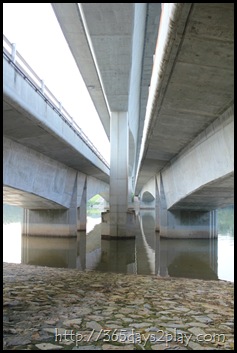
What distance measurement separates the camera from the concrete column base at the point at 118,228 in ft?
67.2

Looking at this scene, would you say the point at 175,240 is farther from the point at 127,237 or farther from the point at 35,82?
the point at 35,82

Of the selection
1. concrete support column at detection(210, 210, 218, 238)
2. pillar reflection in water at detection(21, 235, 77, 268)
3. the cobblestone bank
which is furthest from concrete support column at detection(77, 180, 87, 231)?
the cobblestone bank

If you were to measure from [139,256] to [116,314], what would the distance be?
9351mm

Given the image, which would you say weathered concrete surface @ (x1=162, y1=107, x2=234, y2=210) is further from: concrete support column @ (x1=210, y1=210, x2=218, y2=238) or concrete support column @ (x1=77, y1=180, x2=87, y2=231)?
concrete support column @ (x1=77, y1=180, x2=87, y2=231)

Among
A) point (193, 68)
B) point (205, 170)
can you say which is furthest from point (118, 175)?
point (193, 68)

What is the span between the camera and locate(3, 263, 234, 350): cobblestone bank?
153 inches

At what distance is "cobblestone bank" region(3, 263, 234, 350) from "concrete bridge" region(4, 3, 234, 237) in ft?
14.7

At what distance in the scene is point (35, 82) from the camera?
11250 mm

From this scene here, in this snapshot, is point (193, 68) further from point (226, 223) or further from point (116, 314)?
point (226, 223)

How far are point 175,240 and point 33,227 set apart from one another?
9.82 m

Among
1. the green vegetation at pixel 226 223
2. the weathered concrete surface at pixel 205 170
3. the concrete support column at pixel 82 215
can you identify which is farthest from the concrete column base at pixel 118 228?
the green vegetation at pixel 226 223

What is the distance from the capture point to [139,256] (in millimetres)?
14180

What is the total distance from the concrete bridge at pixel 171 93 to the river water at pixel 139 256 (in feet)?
8.55

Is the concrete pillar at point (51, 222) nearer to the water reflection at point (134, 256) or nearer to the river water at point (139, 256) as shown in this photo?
the water reflection at point (134, 256)
